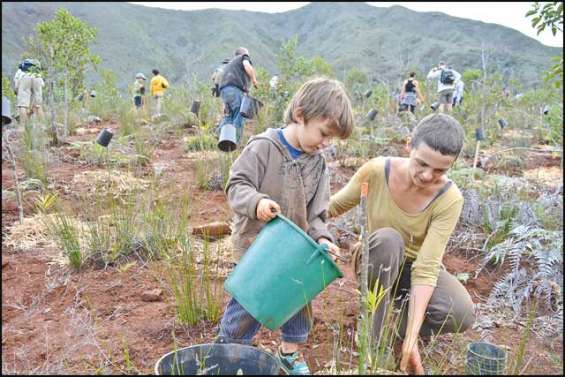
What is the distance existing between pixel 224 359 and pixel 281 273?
0.32 meters

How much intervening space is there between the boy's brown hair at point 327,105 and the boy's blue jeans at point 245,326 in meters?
0.64

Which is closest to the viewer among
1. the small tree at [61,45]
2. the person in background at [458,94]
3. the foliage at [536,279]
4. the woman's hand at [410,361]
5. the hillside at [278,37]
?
the woman's hand at [410,361]

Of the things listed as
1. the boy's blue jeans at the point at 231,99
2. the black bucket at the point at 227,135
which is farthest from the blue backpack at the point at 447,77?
the black bucket at the point at 227,135

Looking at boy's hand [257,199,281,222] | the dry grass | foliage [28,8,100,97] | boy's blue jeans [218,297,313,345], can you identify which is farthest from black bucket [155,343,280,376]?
foliage [28,8,100,97]

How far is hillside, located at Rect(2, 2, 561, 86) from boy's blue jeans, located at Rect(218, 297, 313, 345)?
38.4m

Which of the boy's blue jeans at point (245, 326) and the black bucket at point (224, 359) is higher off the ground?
the black bucket at point (224, 359)

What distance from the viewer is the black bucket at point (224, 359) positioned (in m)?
1.43

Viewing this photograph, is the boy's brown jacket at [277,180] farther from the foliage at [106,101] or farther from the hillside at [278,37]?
the hillside at [278,37]

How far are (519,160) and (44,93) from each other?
800cm

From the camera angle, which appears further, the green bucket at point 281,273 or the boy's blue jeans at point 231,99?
the boy's blue jeans at point 231,99

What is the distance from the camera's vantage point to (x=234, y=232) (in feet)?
6.17

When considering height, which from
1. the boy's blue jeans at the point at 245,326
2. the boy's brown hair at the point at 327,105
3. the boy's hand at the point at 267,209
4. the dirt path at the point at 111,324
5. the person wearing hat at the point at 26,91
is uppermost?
the boy's brown hair at the point at 327,105

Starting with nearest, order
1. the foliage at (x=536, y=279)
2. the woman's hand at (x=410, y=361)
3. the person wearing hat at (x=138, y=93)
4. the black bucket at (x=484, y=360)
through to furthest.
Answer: the black bucket at (x=484, y=360)
the woman's hand at (x=410, y=361)
the foliage at (x=536, y=279)
the person wearing hat at (x=138, y=93)

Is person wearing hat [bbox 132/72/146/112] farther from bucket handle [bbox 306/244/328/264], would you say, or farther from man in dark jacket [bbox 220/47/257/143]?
bucket handle [bbox 306/244/328/264]
